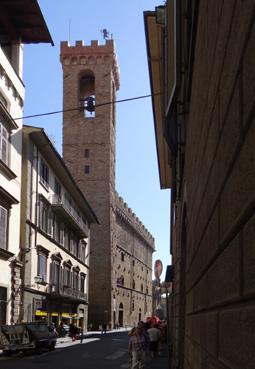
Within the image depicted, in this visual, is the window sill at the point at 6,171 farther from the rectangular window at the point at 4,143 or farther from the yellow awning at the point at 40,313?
the yellow awning at the point at 40,313

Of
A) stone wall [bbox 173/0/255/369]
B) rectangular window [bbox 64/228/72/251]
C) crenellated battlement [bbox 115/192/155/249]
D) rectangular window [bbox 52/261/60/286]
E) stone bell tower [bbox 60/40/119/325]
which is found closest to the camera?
stone wall [bbox 173/0/255/369]

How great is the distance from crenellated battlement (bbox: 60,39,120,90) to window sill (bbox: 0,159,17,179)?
4809 cm

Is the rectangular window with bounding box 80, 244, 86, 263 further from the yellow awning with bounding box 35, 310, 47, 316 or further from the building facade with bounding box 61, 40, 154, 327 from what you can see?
the yellow awning with bounding box 35, 310, 47, 316

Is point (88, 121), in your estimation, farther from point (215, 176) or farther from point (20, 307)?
point (215, 176)

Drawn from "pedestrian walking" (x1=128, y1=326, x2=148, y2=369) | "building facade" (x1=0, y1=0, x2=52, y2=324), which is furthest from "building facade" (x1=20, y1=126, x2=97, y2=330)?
"pedestrian walking" (x1=128, y1=326, x2=148, y2=369)

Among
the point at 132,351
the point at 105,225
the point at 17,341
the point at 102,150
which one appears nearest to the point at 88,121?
the point at 102,150

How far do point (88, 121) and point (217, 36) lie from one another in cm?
7658

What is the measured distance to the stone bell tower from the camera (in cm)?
7625

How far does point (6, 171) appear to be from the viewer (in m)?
33.8

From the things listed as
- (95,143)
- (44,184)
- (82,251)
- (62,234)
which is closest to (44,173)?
(44,184)

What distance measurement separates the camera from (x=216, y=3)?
10.6 ft

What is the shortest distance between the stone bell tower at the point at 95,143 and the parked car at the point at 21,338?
1806 inches

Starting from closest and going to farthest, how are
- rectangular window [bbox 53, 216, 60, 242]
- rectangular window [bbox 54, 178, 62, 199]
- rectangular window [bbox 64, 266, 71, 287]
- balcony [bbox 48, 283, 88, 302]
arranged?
balcony [bbox 48, 283, 88, 302] < rectangular window [bbox 54, 178, 62, 199] < rectangular window [bbox 53, 216, 60, 242] < rectangular window [bbox 64, 266, 71, 287]

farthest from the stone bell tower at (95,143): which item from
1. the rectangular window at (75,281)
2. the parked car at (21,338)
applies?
the parked car at (21,338)
